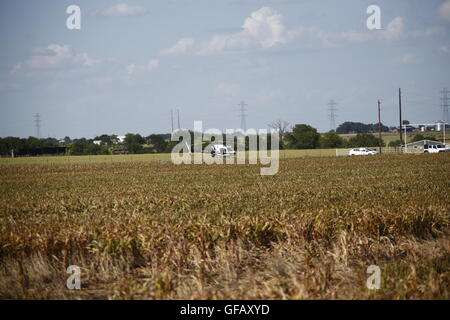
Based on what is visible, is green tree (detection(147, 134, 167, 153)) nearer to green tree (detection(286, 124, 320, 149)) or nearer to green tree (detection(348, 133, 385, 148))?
green tree (detection(286, 124, 320, 149))

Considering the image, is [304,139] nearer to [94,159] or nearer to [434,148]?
[434,148]

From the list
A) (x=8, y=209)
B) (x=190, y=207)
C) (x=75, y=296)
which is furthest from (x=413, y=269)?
(x=8, y=209)

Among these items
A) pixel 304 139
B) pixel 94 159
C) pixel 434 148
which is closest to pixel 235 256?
pixel 94 159

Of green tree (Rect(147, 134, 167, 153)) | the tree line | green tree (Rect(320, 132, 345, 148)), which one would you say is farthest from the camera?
green tree (Rect(147, 134, 167, 153))

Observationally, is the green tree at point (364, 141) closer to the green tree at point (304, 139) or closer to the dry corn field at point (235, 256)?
the green tree at point (304, 139)

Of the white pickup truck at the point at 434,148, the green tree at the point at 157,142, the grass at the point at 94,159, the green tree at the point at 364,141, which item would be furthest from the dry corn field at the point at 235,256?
the green tree at the point at 364,141

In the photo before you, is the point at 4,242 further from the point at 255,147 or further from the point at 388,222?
the point at 255,147

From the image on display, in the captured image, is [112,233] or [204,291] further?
[112,233]

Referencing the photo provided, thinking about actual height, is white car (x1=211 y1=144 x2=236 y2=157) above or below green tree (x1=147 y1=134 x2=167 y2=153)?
below

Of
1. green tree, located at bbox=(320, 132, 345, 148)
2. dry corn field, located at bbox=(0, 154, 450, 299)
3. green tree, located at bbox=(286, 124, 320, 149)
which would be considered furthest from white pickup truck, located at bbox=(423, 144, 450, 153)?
dry corn field, located at bbox=(0, 154, 450, 299)

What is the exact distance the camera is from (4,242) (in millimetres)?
11078

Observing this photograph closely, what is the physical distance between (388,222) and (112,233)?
23.1 ft
